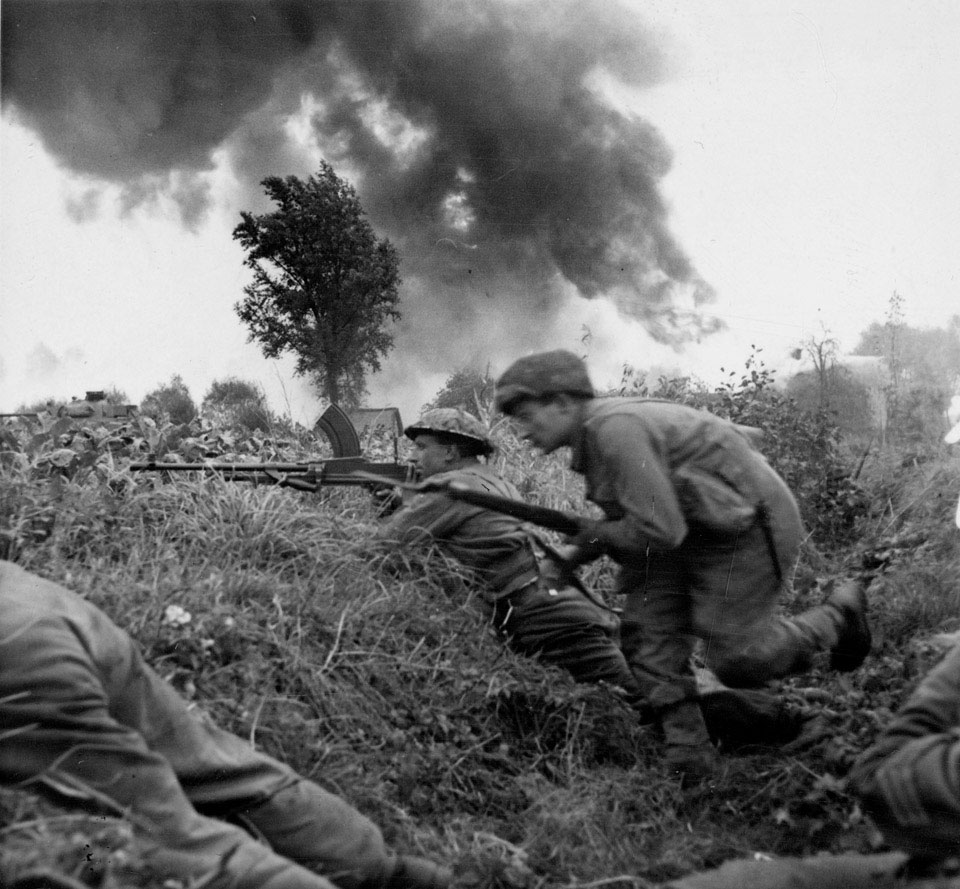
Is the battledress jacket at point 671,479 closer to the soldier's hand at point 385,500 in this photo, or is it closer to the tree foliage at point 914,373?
the soldier's hand at point 385,500

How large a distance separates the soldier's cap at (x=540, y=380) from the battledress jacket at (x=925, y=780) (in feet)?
7.13

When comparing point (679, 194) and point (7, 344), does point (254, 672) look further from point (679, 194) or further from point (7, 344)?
point (679, 194)

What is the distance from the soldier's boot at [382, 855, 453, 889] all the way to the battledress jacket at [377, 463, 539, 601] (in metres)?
2.27

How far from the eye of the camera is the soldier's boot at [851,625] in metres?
4.51

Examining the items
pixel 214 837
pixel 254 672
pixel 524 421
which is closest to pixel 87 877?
pixel 214 837

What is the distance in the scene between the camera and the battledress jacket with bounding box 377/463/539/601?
554 cm

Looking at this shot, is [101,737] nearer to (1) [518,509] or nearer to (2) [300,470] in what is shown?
(1) [518,509]

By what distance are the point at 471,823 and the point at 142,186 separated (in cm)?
686

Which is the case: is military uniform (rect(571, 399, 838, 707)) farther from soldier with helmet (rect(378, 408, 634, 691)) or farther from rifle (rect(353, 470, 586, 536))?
soldier with helmet (rect(378, 408, 634, 691))

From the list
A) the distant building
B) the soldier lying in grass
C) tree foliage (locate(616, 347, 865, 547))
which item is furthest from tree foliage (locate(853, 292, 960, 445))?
the distant building

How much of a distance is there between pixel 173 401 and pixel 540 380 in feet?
16.9

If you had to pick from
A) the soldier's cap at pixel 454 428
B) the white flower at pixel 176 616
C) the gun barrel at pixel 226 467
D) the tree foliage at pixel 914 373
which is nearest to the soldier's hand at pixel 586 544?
the soldier's cap at pixel 454 428

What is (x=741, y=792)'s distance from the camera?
448 cm

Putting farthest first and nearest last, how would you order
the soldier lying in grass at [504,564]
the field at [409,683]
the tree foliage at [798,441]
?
the tree foliage at [798,441]
the soldier lying in grass at [504,564]
the field at [409,683]
